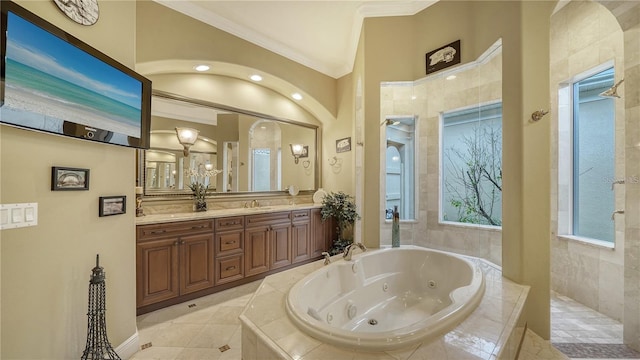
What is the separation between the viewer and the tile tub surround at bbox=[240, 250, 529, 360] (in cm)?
106

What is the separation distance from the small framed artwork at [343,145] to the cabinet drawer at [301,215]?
1177 mm

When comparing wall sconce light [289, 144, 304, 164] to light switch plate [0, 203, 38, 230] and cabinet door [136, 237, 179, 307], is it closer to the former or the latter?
cabinet door [136, 237, 179, 307]

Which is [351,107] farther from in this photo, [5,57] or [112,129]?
[5,57]

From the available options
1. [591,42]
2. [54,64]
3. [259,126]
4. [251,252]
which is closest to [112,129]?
[54,64]

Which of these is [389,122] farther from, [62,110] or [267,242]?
[62,110]

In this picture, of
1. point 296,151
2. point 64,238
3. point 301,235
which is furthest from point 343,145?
point 64,238

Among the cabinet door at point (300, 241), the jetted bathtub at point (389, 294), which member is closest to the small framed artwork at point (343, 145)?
the cabinet door at point (300, 241)

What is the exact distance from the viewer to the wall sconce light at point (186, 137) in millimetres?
2889

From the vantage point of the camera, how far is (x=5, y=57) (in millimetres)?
1059

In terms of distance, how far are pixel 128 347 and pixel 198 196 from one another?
5.30ft

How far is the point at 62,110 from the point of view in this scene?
1273 millimetres

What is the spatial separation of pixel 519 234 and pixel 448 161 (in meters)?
1.35

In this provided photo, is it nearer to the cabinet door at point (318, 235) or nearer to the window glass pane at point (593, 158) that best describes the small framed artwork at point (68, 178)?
the cabinet door at point (318, 235)

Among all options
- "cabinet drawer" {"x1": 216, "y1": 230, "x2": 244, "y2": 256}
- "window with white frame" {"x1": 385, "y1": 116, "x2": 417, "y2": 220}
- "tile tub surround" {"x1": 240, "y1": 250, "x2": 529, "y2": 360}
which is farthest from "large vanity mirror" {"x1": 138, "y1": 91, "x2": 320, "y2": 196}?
"tile tub surround" {"x1": 240, "y1": 250, "x2": 529, "y2": 360}
